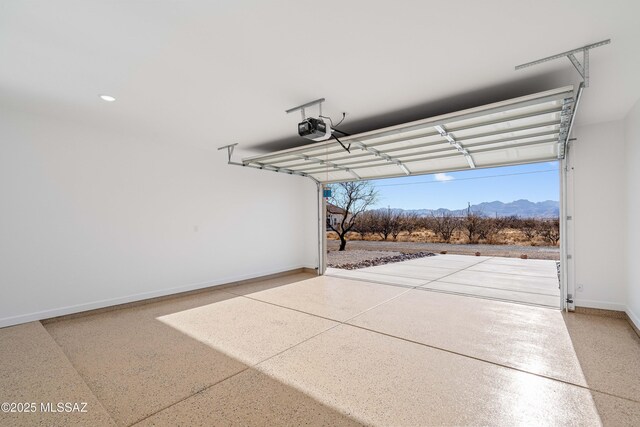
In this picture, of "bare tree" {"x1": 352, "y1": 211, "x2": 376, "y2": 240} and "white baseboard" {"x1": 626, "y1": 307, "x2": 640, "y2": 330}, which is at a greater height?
"bare tree" {"x1": 352, "y1": 211, "x2": 376, "y2": 240}

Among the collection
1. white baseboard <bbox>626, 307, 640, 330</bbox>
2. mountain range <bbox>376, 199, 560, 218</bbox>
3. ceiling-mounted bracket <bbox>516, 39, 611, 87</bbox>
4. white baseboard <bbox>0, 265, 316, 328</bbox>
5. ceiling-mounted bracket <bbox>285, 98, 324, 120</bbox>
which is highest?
ceiling-mounted bracket <bbox>285, 98, 324, 120</bbox>

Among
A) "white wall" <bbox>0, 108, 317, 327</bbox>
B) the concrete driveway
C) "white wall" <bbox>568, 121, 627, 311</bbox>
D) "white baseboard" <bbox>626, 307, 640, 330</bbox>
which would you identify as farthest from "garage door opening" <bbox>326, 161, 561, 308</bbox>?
"white wall" <bbox>0, 108, 317, 327</bbox>

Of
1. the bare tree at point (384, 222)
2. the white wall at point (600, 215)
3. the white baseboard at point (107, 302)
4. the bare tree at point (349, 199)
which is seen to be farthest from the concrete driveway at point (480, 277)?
the bare tree at point (384, 222)

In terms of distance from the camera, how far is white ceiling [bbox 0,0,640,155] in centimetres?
207

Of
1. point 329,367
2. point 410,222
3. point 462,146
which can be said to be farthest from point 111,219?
point 410,222

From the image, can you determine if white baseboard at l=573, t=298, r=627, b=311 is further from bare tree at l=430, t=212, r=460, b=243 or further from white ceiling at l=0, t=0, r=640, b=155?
bare tree at l=430, t=212, r=460, b=243

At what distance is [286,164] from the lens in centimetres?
650

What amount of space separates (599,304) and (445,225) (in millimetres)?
11356

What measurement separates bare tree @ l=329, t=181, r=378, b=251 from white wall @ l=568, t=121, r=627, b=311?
30.3 ft

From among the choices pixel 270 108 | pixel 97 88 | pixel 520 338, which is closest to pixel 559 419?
pixel 520 338

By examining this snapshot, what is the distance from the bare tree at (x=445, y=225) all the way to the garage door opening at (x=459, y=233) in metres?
0.05

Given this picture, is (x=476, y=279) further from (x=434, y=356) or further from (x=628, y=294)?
(x=434, y=356)

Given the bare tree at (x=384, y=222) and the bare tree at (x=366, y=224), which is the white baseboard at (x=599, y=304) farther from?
the bare tree at (x=366, y=224)

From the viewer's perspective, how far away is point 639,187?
11.3 feet
